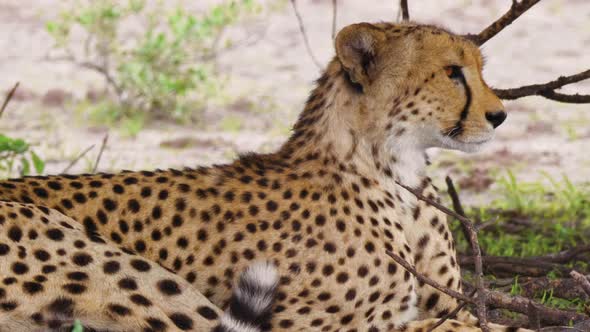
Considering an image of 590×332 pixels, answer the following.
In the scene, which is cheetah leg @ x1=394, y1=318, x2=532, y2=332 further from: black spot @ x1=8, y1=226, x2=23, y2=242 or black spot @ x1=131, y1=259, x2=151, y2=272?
black spot @ x1=8, y1=226, x2=23, y2=242

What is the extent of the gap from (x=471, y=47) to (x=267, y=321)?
32.0 inches

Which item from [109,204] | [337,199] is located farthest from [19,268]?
[337,199]

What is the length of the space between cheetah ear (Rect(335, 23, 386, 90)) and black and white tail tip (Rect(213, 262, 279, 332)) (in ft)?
1.76

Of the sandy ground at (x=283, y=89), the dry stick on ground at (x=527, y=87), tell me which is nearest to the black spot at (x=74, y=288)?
the dry stick on ground at (x=527, y=87)

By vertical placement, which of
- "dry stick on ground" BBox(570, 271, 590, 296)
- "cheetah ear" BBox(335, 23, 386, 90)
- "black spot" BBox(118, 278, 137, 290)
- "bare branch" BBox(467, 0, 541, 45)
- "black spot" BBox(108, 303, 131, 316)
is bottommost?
"black spot" BBox(108, 303, 131, 316)

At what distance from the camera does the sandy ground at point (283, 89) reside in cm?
538

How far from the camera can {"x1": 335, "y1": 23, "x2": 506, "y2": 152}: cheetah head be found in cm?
275

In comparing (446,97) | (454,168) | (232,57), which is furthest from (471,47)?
(232,57)

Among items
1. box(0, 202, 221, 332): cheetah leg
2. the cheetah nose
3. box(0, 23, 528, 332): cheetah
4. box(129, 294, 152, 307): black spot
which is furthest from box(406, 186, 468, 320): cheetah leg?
box(129, 294, 152, 307): black spot

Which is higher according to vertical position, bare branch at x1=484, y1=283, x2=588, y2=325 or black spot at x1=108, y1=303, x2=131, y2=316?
bare branch at x1=484, y1=283, x2=588, y2=325

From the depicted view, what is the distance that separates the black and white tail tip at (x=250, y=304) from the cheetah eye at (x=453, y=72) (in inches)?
25.6

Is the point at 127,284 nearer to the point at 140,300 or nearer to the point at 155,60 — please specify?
the point at 140,300

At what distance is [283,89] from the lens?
6633mm

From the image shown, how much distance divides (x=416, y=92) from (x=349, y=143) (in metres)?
0.19
